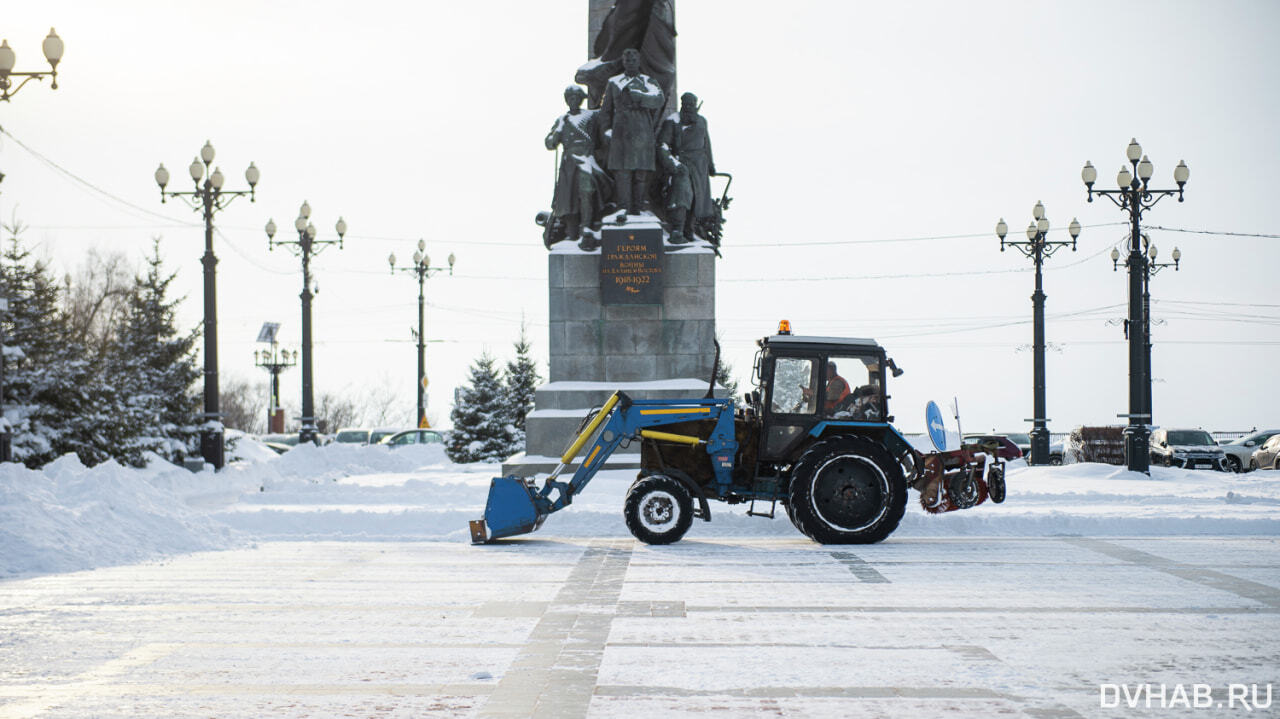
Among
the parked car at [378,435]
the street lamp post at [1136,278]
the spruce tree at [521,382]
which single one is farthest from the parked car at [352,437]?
the street lamp post at [1136,278]

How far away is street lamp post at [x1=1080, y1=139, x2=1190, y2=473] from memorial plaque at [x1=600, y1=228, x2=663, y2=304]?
32.2 feet

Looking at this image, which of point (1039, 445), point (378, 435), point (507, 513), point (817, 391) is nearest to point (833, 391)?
point (817, 391)

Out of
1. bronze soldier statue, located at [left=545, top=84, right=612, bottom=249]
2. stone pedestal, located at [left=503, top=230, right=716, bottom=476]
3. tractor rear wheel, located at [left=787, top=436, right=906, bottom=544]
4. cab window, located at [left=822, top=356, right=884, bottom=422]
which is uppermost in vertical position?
bronze soldier statue, located at [left=545, top=84, right=612, bottom=249]

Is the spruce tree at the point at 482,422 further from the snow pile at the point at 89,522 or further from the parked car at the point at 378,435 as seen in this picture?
the snow pile at the point at 89,522

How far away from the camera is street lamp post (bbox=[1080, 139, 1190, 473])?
83.1 ft

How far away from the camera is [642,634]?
26.0 ft

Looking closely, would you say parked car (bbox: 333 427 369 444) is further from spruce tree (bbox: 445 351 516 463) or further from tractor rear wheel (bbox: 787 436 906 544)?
tractor rear wheel (bbox: 787 436 906 544)

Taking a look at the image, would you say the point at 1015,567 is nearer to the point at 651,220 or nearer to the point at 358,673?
the point at 358,673

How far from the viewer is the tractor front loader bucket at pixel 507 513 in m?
13.7

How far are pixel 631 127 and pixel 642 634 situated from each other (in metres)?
15.6

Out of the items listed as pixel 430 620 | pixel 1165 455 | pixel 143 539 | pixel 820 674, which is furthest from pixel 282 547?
pixel 1165 455

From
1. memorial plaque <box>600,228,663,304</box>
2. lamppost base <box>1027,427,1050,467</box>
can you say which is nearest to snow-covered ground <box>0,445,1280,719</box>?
memorial plaque <box>600,228,663,304</box>

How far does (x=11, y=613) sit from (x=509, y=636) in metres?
3.64

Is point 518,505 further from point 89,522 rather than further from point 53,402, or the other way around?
point 53,402
